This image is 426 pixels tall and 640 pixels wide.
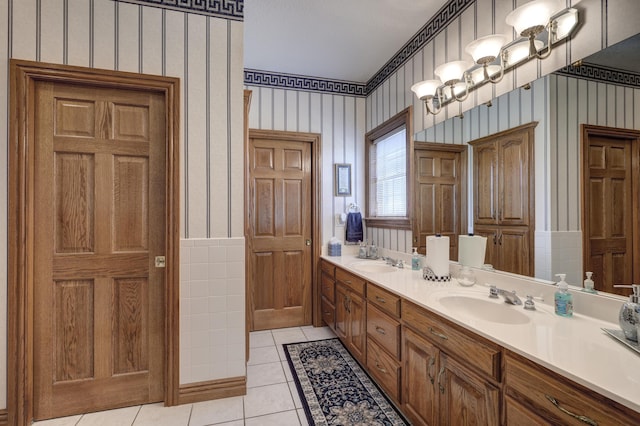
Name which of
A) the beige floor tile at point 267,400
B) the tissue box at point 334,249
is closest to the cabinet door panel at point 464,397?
the beige floor tile at point 267,400

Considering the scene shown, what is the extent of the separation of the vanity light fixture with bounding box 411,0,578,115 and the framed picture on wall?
1.29 m

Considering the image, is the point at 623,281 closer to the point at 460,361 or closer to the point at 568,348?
the point at 568,348

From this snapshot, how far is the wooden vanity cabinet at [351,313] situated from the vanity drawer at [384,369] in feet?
0.40

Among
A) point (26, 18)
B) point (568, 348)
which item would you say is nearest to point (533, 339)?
point (568, 348)

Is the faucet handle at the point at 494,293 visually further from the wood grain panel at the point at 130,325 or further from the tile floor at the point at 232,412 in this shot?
the wood grain panel at the point at 130,325

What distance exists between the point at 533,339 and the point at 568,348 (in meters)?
0.10

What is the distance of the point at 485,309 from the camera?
1.64 m

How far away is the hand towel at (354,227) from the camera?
3.45 m

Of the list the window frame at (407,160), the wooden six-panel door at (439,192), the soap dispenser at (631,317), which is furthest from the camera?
the window frame at (407,160)

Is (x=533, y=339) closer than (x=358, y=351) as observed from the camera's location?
Yes

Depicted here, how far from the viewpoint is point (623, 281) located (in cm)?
130

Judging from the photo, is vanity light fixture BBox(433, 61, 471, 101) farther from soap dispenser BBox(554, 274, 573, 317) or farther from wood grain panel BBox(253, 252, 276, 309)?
wood grain panel BBox(253, 252, 276, 309)

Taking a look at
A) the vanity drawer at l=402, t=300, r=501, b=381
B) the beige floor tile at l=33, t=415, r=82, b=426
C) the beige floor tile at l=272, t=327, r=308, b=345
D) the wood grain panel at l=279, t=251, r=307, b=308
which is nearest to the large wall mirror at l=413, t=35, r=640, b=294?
the vanity drawer at l=402, t=300, r=501, b=381

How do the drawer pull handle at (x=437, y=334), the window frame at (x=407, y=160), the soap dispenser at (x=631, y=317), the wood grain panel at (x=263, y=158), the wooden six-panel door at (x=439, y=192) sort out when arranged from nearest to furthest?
1. the soap dispenser at (x=631, y=317)
2. the drawer pull handle at (x=437, y=334)
3. the wooden six-panel door at (x=439, y=192)
4. the window frame at (x=407, y=160)
5. the wood grain panel at (x=263, y=158)
